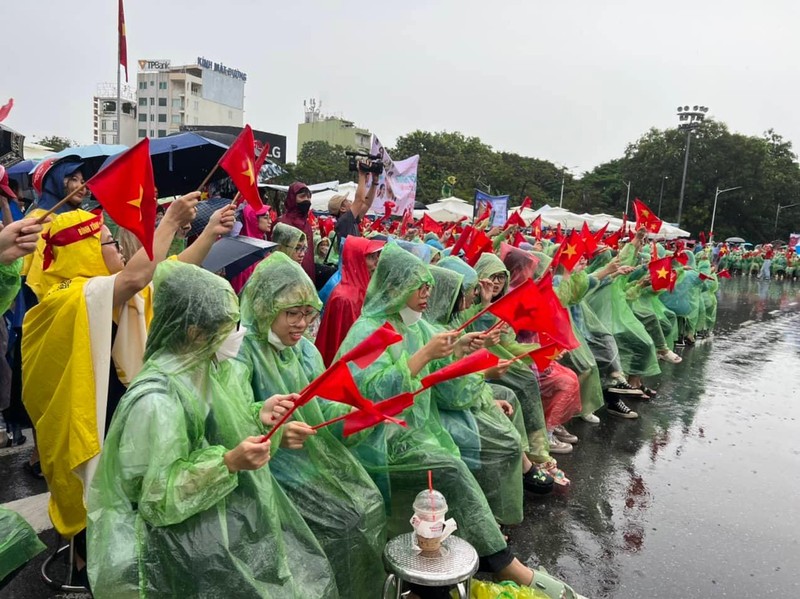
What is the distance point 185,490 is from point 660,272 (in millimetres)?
7186

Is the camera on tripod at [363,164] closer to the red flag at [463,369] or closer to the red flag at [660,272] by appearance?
the red flag at [463,369]

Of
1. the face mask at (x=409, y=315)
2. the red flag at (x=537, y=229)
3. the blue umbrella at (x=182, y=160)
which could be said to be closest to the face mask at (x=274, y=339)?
the face mask at (x=409, y=315)

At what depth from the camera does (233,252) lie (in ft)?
11.5

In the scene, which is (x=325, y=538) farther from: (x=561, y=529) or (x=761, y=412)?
(x=761, y=412)

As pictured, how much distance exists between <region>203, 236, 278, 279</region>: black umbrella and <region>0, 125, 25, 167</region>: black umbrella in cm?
181

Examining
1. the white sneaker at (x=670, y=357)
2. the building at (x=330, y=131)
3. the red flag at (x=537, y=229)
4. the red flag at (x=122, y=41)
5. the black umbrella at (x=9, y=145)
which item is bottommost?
the white sneaker at (x=670, y=357)

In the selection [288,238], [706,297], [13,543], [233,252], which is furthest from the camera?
[706,297]

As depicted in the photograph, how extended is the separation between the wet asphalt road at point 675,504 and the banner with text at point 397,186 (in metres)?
4.37

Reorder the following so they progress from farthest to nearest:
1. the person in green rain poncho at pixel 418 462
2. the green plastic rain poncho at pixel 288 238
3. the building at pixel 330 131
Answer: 1. the building at pixel 330 131
2. the green plastic rain poncho at pixel 288 238
3. the person in green rain poncho at pixel 418 462

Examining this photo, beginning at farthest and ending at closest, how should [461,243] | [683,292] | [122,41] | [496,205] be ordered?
[122,41]
[496,205]
[683,292]
[461,243]

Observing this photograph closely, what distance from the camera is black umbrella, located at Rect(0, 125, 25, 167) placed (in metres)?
4.21

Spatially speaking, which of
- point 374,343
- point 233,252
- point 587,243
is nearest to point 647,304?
point 587,243

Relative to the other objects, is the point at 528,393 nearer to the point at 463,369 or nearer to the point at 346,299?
the point at 346,299

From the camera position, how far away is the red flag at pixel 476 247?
5.71 meters
